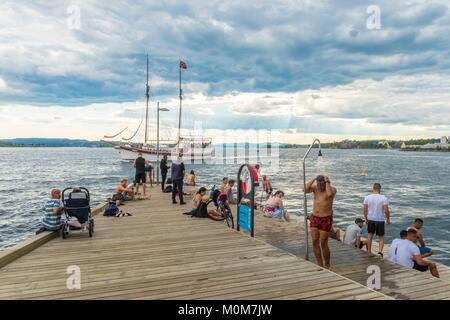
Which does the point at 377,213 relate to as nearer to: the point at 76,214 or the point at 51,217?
the point at 76,214

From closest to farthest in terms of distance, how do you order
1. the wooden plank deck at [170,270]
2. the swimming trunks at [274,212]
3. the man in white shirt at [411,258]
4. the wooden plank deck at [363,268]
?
the wooden plank deck at [170,270], the wooden plank deck at [363,268], the man in white shirt at [411,258], the swimming trunks at [274,212]

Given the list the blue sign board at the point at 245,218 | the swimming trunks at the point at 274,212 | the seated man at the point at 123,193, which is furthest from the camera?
the seated man at the point at 123,193

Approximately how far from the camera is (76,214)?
8609mm

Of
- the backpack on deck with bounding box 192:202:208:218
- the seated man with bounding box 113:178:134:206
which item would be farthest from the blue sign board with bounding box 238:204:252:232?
the seated man with bounding box 113:178:134:206

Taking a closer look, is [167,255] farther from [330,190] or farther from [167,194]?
[167,194]

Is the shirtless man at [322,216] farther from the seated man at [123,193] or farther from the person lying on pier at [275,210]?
the seated man at [123,193]

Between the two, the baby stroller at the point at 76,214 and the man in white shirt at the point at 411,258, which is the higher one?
the baby stroller at the point at 76,214

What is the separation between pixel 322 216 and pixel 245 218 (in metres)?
2.65

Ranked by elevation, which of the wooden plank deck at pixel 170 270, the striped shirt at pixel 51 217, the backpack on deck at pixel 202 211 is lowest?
the wooden plank deck at pixel 170 270

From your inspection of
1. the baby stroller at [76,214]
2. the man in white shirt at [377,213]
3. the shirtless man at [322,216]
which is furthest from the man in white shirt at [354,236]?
the baby stroller at [76,214]

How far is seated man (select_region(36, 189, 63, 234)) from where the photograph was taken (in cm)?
838

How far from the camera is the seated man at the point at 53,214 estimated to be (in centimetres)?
838

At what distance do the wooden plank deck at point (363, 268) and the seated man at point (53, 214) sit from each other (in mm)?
5138
